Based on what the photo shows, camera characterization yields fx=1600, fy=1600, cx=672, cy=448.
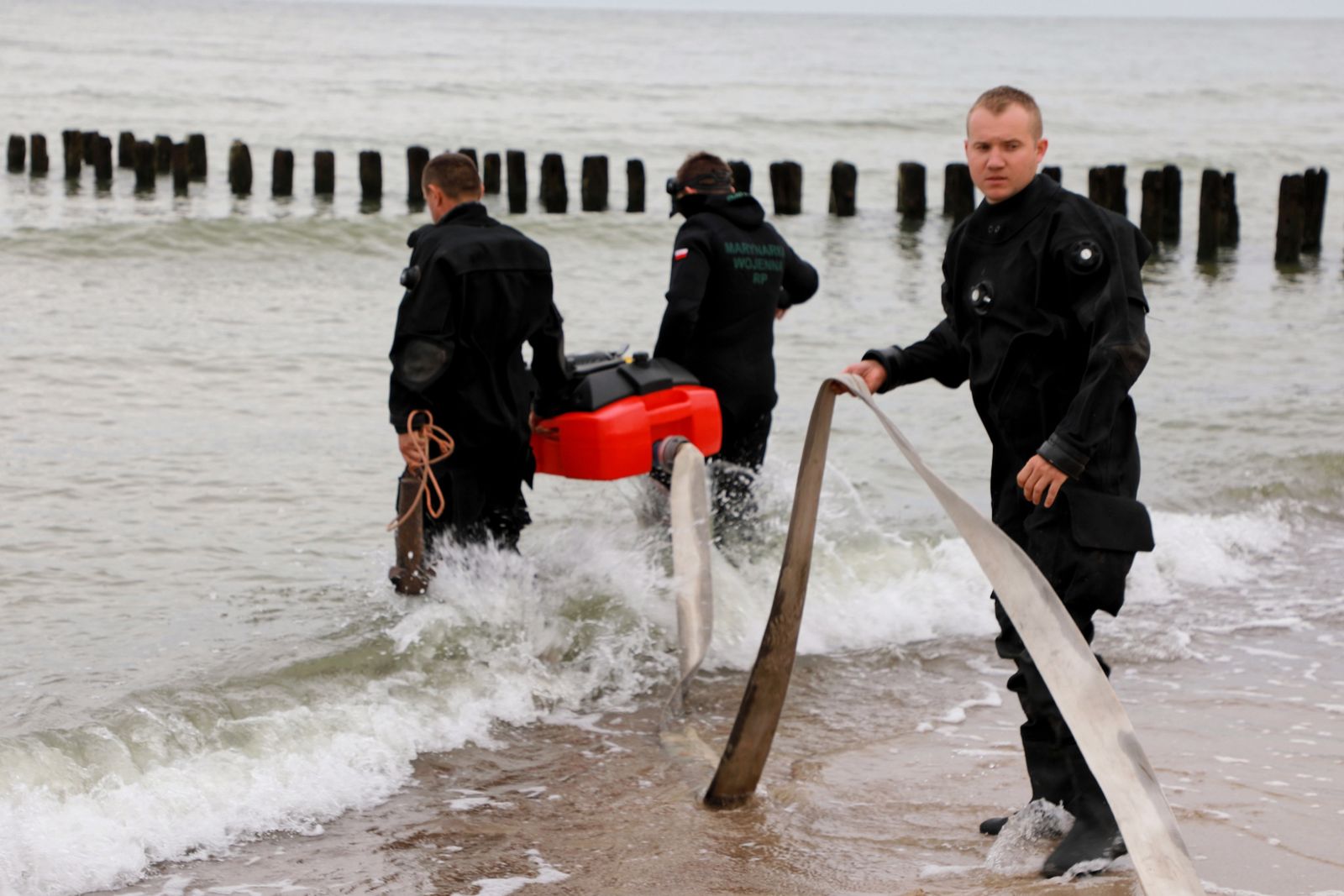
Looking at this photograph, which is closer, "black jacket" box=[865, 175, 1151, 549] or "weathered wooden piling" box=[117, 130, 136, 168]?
"black jacket" box=[865, 175, 1151, 549]

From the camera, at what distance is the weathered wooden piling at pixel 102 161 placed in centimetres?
2355

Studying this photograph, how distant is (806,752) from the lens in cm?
513

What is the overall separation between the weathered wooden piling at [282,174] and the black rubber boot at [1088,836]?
67.5ft

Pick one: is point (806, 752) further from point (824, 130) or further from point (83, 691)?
point (824, 130)

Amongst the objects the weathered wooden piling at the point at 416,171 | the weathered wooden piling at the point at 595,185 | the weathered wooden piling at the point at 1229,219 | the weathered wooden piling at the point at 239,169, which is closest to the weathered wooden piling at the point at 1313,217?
the weathered wooden piling at the point at 1229,219

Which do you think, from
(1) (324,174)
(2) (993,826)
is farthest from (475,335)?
(1) (324,174)

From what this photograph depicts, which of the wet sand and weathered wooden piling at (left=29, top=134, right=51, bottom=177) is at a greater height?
weathered wooden piling at (left=29, top=134, right=51, bottom=177)

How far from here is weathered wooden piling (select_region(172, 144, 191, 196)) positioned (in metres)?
23.3

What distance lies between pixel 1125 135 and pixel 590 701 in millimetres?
38928

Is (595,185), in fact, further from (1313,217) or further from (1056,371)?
(1056,371)

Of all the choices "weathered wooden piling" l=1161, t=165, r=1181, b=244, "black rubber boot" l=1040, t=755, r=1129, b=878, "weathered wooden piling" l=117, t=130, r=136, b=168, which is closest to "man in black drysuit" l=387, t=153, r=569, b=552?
"black rubber boot" l=1040, t=755, r=1129, b=878

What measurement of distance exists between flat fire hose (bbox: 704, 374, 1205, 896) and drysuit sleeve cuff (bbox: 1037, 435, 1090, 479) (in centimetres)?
20

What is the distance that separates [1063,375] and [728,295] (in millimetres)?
2915

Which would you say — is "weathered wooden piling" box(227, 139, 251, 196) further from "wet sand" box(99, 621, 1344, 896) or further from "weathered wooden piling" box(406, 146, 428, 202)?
"wet sand" box(99, 621, 1344, 896)
